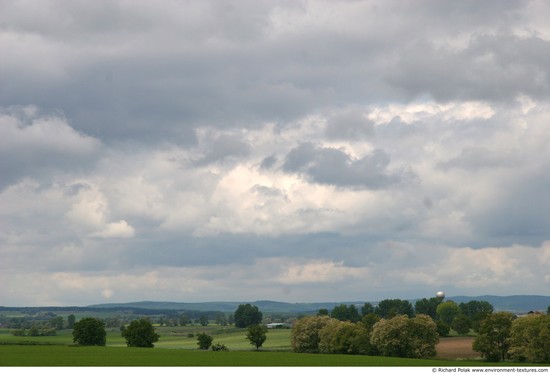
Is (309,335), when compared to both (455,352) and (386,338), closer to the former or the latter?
(386,338)

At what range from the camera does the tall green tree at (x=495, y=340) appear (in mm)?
148750

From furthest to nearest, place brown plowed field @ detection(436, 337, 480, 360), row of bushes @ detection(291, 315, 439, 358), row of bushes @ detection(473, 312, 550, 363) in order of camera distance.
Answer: row of bushes @ detection(291, 315, 439, 358) → brown plowed field @ detection(436, 337, 480, 360) → row of bushes @ detection(473, 312, 550, 363)

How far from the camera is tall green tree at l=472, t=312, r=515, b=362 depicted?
149 metres

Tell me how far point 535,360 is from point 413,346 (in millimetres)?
34504

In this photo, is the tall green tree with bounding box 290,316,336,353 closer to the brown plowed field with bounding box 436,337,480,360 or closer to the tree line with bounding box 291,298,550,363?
the tree line with bounding box 291,298,550,363

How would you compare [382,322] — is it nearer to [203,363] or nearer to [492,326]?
[492,326]

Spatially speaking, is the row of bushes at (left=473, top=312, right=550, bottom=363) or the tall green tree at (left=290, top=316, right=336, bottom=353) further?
the tall green tree at (left=290, top=316, right=336, bottom=353)

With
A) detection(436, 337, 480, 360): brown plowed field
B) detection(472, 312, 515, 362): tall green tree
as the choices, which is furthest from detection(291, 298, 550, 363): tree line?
detection(436, 337, 480, 360): brown plowed field

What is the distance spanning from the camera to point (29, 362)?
380ft

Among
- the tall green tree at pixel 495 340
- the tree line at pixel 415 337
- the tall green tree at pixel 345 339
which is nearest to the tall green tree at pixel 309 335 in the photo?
the tree line at pixel 415 337

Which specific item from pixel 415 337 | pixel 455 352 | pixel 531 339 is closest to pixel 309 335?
pixel 415 337

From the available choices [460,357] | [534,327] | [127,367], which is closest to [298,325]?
[460,357]

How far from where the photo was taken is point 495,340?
150250 mm

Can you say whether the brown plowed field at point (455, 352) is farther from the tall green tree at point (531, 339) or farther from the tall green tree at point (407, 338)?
the tall green tree at point (531, 339)
